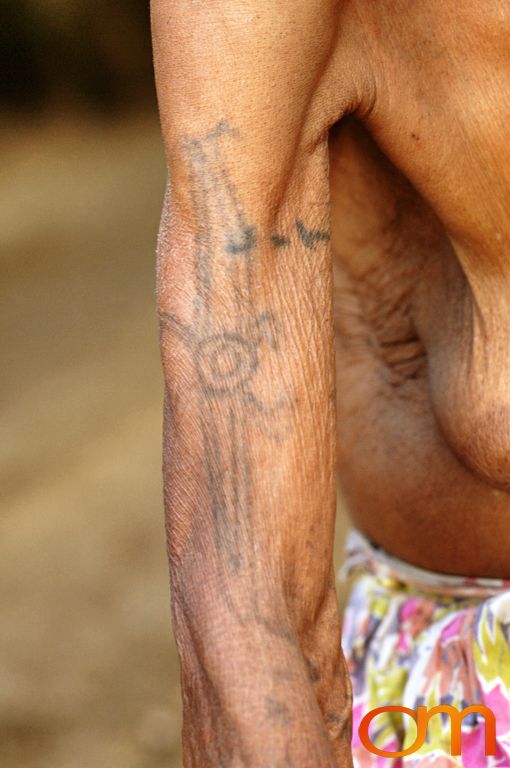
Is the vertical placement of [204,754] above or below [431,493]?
below

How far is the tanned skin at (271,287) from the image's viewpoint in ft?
2.85

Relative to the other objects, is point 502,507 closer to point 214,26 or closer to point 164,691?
point 214,26

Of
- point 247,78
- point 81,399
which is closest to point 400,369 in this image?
point 247,78

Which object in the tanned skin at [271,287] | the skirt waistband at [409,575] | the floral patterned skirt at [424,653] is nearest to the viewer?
the tanned skin at [271,287]

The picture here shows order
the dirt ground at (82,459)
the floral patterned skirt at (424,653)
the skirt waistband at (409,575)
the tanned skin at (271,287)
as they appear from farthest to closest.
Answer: the dirt ground at (82,459)
the skirt waistband at (409,575)
the floral patterned skirt at (424,653)
the tanned skin at (271,287)

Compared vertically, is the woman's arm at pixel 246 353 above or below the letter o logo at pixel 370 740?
above

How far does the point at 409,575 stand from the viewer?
4.52 ft

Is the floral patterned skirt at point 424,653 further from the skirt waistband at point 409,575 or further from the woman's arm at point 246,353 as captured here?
the woman's arm at point 246,353

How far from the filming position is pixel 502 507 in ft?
4.07

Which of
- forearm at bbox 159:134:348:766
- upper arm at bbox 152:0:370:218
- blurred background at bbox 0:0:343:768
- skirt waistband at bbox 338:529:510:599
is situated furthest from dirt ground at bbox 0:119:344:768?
upper arm at bbox 152:0:370:218

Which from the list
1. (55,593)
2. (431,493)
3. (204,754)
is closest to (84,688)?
(55,593)

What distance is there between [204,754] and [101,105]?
479 centimetres

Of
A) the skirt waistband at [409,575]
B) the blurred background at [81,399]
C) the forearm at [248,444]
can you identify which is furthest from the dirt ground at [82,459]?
the forearm at [248,444]

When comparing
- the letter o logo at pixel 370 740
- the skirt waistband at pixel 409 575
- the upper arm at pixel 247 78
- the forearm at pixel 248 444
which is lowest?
the letter o logo at pixel 370 740
